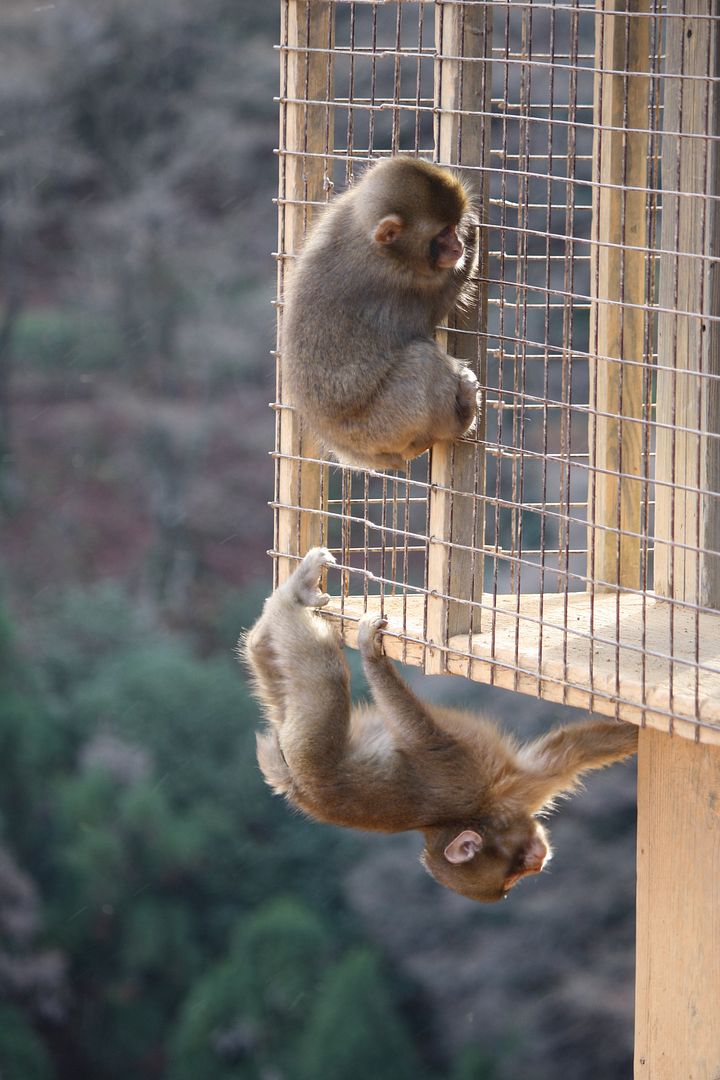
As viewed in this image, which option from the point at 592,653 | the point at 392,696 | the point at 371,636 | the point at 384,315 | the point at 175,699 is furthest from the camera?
the point at 175,699

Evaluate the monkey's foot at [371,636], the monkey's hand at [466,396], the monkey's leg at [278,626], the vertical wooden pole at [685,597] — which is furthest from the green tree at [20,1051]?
the monkey's hand at [466,396]

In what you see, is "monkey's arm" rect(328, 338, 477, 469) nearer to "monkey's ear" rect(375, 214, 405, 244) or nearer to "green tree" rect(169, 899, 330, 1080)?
"monkey's ear" rect(375, 214, 405, 244)

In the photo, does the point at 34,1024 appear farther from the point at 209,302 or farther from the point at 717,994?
the point at 717,994

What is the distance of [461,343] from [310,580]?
657 millimetres

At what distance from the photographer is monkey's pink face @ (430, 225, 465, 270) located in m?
3.29

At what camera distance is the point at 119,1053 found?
8.73 m

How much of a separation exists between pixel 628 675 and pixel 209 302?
21.0 feet

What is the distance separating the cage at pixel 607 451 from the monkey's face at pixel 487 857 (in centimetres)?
34

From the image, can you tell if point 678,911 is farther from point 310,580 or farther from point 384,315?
point 384,315

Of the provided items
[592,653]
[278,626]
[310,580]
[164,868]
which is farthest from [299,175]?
[164,868]

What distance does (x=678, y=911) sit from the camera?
3502 mm

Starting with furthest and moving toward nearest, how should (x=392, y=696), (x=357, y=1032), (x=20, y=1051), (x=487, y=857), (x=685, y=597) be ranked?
(x=20, y=1051) → (x=357, y=1032) → (x=685, y=597) → (x=487, y=857) → (x=392, y=696)

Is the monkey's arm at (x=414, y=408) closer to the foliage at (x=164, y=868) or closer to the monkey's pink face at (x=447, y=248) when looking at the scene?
the monkey's pink face at (x=447, y=248)

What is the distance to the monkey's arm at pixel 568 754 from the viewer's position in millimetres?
3865
